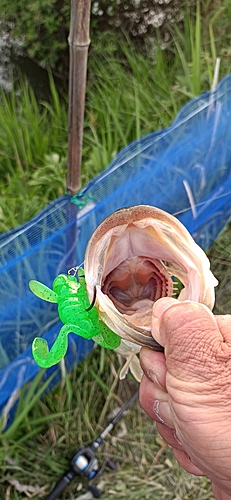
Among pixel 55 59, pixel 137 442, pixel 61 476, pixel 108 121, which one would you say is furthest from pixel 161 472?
pixel 55 59

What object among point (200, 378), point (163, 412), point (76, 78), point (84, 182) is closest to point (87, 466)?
point (163, 412)

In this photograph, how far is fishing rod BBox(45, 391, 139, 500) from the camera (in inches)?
80.7

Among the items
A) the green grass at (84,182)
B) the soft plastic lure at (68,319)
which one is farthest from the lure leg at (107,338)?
the green grass at (84,182)

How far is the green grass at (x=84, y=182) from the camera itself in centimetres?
211

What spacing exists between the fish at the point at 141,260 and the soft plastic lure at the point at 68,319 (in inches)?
2.5

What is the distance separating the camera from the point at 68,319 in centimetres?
120

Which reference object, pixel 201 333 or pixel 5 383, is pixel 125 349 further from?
pixel 5 383

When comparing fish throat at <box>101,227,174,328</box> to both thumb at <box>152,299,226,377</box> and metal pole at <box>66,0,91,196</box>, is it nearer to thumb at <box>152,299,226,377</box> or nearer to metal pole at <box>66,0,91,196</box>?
thumb at <box>152,299,226,377</box>

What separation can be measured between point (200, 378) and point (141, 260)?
411 millimetres

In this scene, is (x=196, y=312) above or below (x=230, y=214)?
above

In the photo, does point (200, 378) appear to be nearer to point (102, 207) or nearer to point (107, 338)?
point (107, 338)

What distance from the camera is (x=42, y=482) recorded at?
82.6 inches

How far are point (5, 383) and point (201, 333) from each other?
103cm

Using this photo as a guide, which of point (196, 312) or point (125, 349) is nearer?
point (196, 312)
